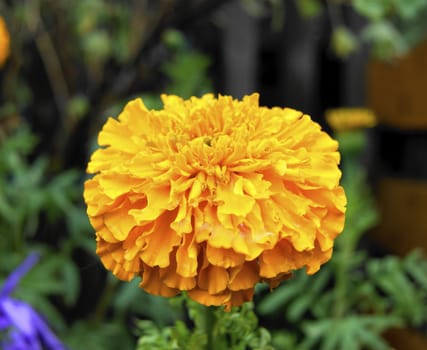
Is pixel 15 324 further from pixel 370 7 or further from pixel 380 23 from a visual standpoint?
pixel 380 23

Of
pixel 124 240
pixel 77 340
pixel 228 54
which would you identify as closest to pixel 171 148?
pixel 124 240

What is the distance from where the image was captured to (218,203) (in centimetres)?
57

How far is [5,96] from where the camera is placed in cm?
204

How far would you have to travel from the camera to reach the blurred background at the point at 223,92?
159cm

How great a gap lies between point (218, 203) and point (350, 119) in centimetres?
186

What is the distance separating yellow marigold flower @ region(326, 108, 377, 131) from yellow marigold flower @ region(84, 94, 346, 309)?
173 cm

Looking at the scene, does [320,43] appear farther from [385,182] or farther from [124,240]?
[124,240]

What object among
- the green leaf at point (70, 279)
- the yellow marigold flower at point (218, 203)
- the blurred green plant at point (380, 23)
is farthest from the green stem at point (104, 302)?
the yellow marigold flower at point (218, 203)

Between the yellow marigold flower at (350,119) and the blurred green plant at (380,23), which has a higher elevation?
the blurred green plant at (380,23)

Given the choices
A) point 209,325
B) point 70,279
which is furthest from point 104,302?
point 209,325

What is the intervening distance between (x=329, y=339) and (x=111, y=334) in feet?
1.90

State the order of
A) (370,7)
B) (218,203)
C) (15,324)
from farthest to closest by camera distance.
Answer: (370,7)
(15,324)
(218,203)

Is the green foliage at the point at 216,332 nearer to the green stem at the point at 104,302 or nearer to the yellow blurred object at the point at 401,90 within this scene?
the green stem at the point at 104,302

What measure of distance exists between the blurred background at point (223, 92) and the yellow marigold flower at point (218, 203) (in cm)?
89
